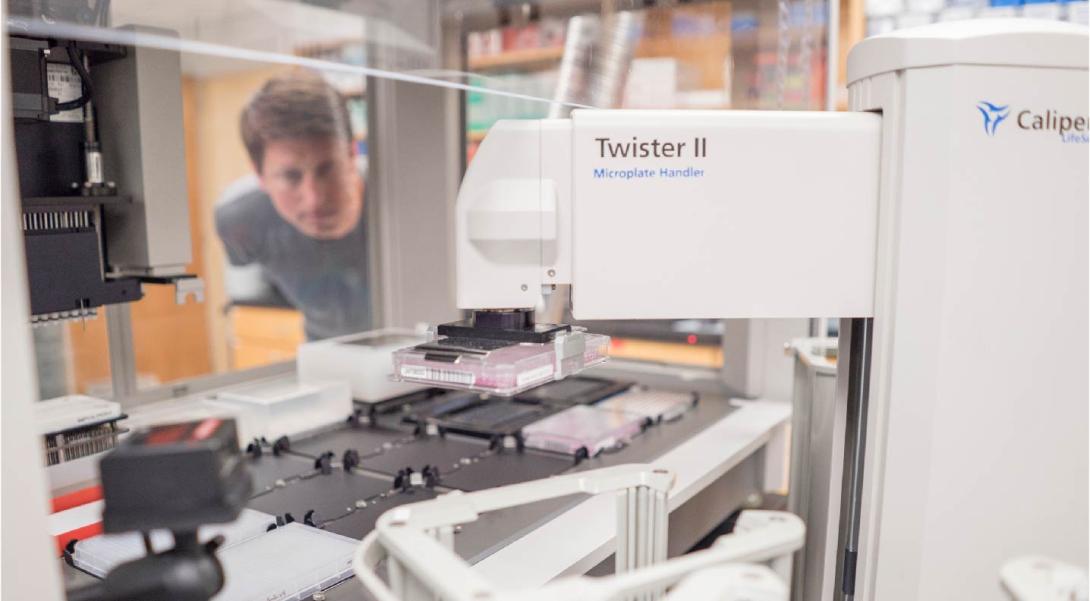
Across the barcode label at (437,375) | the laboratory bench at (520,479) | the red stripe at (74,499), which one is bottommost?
the red stripe at (74,499)

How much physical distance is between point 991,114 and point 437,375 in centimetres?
80

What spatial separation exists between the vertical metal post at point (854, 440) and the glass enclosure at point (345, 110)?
522mm

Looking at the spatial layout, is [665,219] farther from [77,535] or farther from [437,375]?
[77,535]

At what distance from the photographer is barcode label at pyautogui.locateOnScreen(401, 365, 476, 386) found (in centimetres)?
108

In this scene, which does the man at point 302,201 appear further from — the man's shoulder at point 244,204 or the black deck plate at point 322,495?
the black deck plate at point 322,495

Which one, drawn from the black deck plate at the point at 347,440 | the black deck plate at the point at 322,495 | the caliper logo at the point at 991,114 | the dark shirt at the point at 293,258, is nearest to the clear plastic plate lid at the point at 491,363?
the black deck plate at the point at 322,495

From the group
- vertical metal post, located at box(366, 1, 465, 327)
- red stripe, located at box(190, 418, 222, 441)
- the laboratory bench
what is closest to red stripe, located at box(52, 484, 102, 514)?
the laboratory bench

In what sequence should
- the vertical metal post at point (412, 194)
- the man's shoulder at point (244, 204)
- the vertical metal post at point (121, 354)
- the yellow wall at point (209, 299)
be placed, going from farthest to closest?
1. the yellow wall at point (209, 299)
2. the man's shoulder at point (244, 204)
3. the vertical metal post at point (412, 194)
4. the vertical metal post at point (121, 354)

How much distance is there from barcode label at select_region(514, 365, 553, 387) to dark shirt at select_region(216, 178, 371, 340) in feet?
7.87

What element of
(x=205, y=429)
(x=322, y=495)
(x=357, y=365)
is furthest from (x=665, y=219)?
(x=357, y=365)

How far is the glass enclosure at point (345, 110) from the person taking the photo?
161cm

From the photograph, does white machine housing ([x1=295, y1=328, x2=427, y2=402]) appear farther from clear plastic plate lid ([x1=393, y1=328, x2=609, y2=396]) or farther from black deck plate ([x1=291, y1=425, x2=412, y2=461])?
clear plastic plate lid ([x1=393, y1=328, x2=609, y2=396])

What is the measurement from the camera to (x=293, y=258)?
142 inches

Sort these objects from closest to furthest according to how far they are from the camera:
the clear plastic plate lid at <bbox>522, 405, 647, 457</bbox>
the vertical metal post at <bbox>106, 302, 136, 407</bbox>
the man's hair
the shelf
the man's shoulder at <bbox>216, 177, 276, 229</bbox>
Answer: the clear plastic plate lid at <bbox>522, 405, 647, 457</bbox>, the vertical metal post at <bbox>106, 302, 136, 407</bbox>, the shelf, the man's hair, the man's shoulder at <bbox>216, 177, 276, 229</bbox>
